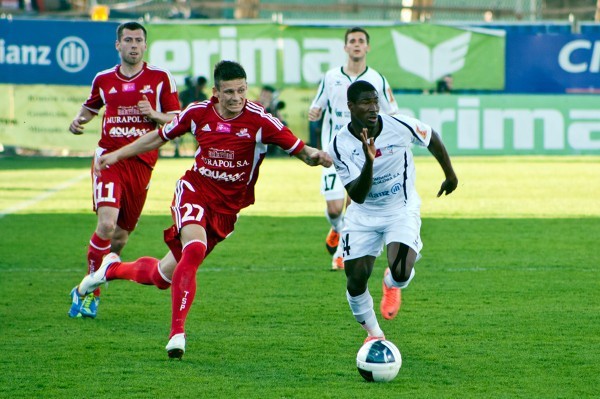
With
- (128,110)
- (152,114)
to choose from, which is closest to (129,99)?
(128,110)

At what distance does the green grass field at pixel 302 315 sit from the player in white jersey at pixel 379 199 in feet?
1.72

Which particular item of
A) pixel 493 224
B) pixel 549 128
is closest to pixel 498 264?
pixel 493 224

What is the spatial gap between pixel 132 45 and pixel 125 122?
63 centimetres

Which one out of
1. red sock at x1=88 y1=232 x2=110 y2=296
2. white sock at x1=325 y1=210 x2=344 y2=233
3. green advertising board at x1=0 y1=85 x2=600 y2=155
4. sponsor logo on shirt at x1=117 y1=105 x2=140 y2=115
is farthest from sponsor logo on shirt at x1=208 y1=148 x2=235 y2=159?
green advertising board at x1=0 y1=85 x2=600 y2=155

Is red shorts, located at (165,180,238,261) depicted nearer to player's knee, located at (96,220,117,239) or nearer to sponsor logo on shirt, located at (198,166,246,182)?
sponsor logo on shirt, located at (198,166,246,182)

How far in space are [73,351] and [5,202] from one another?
10019 millimetres

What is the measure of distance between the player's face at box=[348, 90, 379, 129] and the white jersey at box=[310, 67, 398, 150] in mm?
3774

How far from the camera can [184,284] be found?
23.8 ft

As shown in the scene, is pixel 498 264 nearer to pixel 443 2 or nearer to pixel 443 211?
pixel 443 211

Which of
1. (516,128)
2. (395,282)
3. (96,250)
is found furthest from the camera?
(516,128)

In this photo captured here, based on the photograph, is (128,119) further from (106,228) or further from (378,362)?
(378,362)

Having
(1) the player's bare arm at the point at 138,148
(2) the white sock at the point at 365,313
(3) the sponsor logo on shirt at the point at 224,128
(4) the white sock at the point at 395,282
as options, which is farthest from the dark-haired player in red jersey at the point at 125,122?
(2) the white sock at the point at 365,313

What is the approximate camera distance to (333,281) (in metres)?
10.2

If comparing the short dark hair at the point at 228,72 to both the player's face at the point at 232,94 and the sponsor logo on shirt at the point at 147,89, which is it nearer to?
the player's face at the point at 232,94
